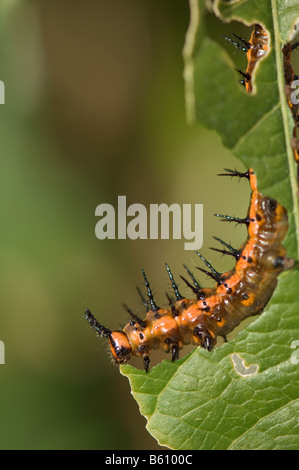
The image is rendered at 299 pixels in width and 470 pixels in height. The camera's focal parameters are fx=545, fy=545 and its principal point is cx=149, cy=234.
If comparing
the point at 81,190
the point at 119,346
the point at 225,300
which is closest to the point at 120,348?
the point at 119,346

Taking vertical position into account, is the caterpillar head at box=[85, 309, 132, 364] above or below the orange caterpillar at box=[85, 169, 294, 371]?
below

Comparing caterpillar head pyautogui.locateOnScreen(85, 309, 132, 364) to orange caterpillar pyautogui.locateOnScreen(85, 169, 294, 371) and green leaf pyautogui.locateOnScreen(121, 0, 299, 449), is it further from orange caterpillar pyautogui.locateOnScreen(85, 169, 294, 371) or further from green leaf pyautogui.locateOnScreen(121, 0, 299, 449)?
green leaf pyautogui.locateOnScreen(121, 0, 299, 449)

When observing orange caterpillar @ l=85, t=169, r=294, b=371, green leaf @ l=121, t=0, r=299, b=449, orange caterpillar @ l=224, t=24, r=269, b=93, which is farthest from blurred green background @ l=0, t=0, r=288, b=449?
orange caterpillar @ l=224, t=24, r=269, b=93

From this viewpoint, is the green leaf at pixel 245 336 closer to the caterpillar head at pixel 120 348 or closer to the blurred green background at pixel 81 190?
the caterpillar head at pixel 120 348

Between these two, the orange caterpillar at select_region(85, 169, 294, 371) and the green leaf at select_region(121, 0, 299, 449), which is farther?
the orange caterpillar at select_region(85, 169, 294, 371)

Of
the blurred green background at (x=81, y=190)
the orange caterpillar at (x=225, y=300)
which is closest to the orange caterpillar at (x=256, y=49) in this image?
the orange caterpillar at (x=225, y=300)

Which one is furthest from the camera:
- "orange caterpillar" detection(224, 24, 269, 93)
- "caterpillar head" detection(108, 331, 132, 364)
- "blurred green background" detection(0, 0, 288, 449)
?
"blurred green background" detection(0, 0, 288, 449)

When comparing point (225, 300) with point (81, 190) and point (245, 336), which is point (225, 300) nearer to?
point (245, 336)
